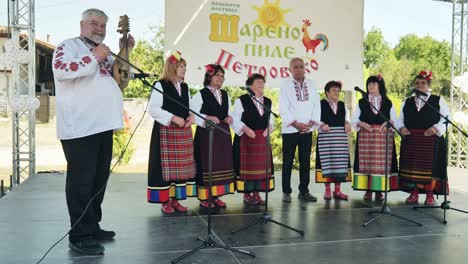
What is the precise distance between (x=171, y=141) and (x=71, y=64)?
54.2 inches

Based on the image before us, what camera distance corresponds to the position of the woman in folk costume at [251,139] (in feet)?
13.8

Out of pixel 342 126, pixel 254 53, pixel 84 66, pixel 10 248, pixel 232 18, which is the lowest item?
pixel 10 248

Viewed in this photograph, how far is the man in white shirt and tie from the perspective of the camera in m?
4.45

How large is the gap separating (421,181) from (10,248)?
3543mm

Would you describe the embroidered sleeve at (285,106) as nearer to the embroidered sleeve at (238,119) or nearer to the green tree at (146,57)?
the embroidered sleeve at (238,119)

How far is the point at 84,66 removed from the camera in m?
2.59

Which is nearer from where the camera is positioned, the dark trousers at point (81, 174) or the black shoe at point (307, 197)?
the dark trousers at point (81, 174)

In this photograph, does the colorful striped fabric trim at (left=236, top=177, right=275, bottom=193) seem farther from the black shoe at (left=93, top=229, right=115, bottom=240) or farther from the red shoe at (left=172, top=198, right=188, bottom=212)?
the black shoe at (left=93, top=229, right=115, bottom=240)

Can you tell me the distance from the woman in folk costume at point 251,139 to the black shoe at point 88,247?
177cm

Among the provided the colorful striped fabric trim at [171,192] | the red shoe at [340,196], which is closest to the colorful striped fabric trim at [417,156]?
the red shoe at [340,196]

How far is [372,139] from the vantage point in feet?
14.4

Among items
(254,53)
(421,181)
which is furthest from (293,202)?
(254,53)

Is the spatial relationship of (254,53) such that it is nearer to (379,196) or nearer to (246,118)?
(246,118)

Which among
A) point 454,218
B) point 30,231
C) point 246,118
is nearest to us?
point 30,231
